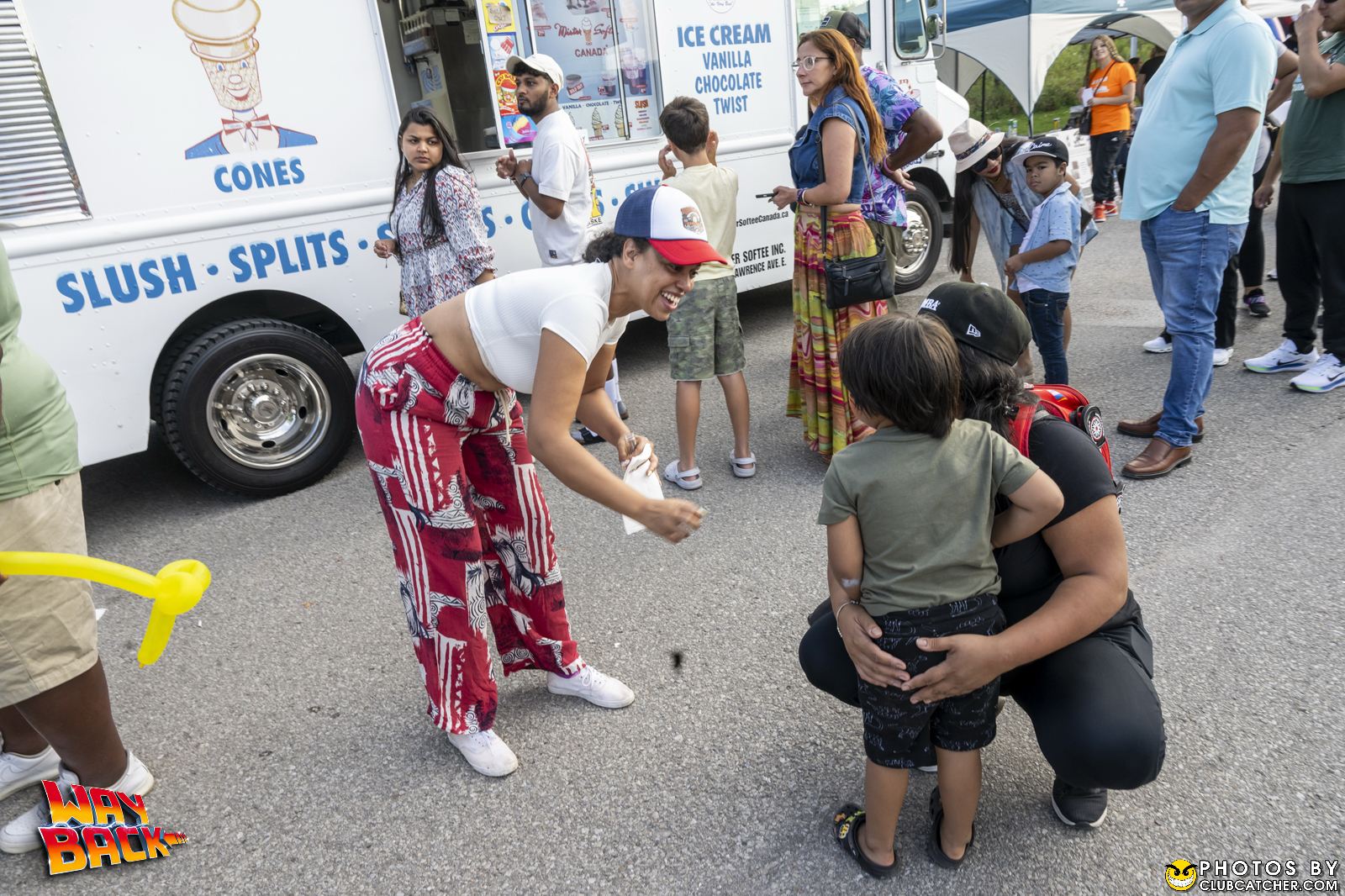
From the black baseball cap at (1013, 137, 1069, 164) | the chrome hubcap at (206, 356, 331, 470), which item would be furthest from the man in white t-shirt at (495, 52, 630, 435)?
the black baseball cap at (1013, 137, 1069, 164)

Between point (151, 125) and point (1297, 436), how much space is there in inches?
207

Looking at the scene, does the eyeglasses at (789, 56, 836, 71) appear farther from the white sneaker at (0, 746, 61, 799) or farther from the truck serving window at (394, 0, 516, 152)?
the white sneaker at (0, 746, 61, 799)

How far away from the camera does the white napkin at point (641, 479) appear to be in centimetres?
201

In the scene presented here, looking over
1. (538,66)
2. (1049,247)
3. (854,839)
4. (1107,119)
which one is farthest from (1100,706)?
(1107,119)

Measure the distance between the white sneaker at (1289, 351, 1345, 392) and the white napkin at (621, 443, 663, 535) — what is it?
4.01 m

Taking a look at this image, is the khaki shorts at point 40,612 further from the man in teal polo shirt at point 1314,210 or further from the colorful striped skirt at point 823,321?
the man in teal polo shirt at point 1314,210

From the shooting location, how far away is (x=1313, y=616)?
2.70 m

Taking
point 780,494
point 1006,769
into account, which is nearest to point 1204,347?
point 780,494

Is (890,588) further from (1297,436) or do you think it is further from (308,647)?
(1297,436)

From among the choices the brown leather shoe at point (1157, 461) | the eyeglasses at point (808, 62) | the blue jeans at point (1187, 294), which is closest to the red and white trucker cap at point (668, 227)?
the eyeglasses at point (808, 62)

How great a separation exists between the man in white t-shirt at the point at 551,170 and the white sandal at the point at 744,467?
126 cm

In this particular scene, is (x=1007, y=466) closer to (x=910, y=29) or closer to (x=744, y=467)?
(x=744, y=467)

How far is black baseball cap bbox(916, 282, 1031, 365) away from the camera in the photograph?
5.93ft

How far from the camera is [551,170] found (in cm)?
417
